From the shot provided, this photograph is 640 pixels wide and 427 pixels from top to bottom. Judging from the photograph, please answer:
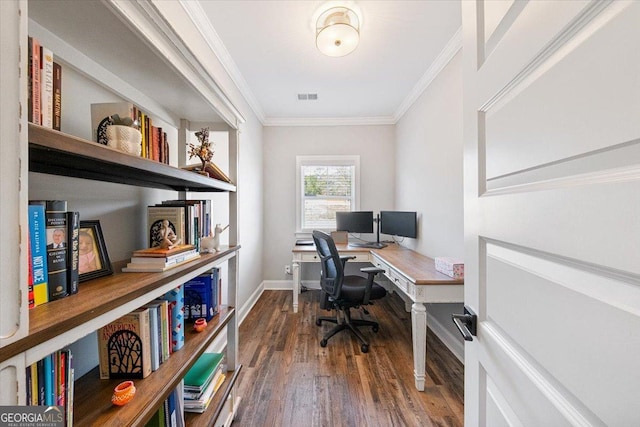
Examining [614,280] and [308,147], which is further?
[308,147]

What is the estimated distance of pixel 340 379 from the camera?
5.94 feet

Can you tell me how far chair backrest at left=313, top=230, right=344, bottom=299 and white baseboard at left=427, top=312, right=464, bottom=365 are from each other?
1077 millimetres

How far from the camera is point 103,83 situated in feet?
3.27

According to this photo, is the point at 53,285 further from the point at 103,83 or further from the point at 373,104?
the point at 373,104

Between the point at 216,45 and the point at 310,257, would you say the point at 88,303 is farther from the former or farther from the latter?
the point at 310,257

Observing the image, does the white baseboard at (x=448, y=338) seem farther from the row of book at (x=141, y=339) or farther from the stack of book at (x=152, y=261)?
the stack of book at (x=152, y=261)

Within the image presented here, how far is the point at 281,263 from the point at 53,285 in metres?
3.23

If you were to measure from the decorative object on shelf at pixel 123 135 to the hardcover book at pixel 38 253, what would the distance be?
0.28m

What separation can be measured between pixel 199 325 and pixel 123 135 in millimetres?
906

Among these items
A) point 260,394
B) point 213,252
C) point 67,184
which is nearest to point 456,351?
point 260,394

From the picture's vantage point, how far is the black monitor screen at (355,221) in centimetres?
343

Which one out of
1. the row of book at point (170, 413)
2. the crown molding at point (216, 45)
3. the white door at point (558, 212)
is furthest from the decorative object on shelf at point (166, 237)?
the crown molding at point (216, 45)

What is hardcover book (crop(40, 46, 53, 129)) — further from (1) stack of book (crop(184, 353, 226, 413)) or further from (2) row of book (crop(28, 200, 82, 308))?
(1) stack of book (crop(184, 353, 226, 413))

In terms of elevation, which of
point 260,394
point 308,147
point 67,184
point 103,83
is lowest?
point 260,394
